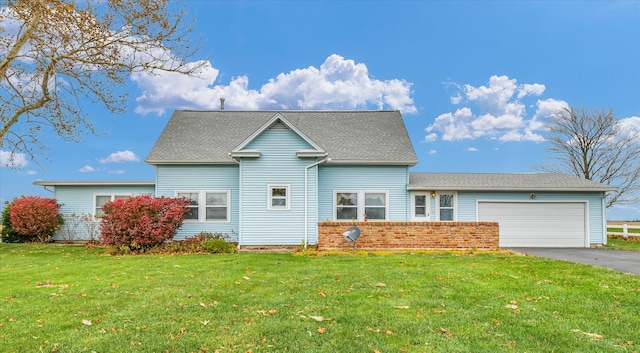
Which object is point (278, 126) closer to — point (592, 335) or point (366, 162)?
point (366, 162)

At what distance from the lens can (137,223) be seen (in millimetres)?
13609

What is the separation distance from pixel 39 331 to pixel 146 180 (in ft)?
45.5

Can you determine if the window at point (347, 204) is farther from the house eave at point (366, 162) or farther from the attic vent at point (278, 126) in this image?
the attic vent at point (278, 126)

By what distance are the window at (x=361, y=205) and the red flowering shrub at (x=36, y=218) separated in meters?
12.9

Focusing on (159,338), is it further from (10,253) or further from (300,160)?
(10,253)

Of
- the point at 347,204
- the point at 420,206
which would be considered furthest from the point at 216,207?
the point at 420,206

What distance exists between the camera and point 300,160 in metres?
15.3

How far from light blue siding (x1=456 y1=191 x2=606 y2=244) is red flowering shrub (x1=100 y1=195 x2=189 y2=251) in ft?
39.5

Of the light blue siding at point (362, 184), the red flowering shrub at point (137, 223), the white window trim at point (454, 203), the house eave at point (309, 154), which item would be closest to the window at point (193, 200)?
the red flowering shrub at point (137, 223)

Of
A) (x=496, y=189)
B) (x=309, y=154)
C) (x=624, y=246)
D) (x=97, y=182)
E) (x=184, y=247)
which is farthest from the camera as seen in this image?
(x=97, y=182)

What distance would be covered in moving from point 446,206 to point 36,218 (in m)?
18.3

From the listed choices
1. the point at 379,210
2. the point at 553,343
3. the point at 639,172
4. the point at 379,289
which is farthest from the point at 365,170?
the point at 639,172

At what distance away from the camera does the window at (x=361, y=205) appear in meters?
16.5

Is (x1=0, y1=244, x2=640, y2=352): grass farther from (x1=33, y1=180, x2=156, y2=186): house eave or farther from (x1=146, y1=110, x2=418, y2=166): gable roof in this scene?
(x1=33, y1=180, x2=156, y2=186): house eave
